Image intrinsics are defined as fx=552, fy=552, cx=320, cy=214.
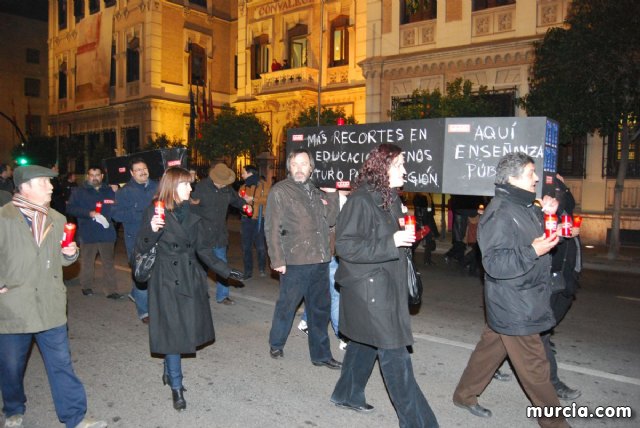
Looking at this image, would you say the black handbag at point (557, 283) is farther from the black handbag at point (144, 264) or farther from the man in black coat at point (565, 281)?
the black handbag at point (144, 264)

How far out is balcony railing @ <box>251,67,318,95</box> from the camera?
25.1 m

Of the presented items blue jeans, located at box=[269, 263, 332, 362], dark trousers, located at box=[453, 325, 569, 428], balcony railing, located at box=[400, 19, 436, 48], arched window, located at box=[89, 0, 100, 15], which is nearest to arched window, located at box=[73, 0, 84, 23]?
arched window, located at box=[89, 0, 100, 15]

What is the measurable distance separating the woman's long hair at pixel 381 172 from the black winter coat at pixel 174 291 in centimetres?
150

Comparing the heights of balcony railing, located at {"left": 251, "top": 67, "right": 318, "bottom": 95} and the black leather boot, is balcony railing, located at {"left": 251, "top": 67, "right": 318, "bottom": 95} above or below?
above

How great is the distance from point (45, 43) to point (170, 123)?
3327 centimetres

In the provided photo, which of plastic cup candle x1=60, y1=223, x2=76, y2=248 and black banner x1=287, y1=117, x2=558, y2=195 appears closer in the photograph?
plastic cup candle x1=60, y1=223, x2=76, y2=248

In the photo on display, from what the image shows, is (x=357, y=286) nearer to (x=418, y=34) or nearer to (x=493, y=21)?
(x=493, y=21)

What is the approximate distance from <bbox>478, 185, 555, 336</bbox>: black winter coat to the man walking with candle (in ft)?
20.1

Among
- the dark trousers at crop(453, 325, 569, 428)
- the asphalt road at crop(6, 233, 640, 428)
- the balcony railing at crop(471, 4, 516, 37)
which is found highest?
the balcony railing at crop(471, 4, 516, 37)

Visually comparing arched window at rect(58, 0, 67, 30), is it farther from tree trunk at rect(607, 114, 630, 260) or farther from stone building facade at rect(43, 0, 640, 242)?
tree trunk at rect(607, 114, 630, 260)

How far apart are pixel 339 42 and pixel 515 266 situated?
2313 centimetres

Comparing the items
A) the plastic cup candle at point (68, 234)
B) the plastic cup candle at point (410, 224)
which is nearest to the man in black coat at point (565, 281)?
the plastic cup candle at point (410, 224)

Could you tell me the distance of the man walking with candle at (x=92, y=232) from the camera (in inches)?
325

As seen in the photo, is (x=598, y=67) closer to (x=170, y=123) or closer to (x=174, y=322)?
(x=174, y=322)
